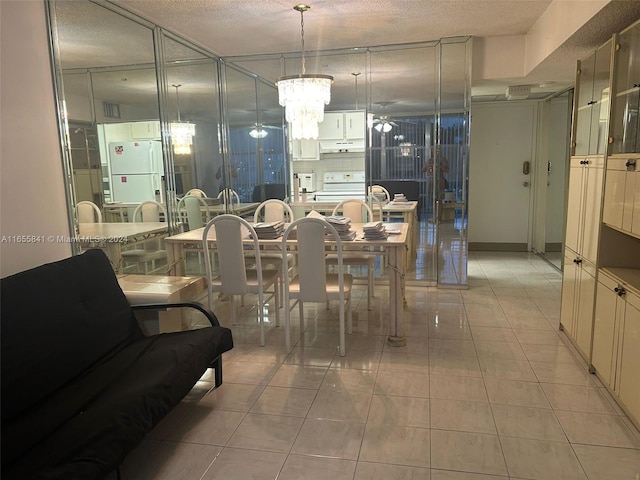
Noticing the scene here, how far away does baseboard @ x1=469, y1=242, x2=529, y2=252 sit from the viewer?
694 cm

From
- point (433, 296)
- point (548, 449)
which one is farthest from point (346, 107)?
point (548, 449)

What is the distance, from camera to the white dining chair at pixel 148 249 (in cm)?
371

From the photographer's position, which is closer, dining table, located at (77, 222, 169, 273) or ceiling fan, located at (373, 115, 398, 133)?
dining table, located at (77, 222, 169, 273)

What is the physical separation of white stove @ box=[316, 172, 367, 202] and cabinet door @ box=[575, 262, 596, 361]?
3.00 metres

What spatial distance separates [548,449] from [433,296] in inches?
102

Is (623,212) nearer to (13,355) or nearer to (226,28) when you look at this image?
(13,355)

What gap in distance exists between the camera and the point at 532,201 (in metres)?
6.79

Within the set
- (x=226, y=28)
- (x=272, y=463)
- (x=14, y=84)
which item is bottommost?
(x=272, y=463)

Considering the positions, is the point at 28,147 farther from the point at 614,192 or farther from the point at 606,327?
the point at 606,327

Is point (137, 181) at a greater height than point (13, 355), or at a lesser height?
greater

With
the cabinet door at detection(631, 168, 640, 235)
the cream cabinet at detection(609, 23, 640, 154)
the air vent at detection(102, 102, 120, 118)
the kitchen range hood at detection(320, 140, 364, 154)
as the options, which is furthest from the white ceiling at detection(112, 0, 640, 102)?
the kitchen range hood at detection(320, 140, 364, 154)

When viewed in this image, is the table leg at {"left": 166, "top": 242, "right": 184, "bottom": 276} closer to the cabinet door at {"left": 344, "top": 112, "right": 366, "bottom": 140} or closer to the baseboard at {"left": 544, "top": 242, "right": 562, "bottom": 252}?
the cabinet door at {"left": 344, "top": 112, "right": 366, "bottom": 140}

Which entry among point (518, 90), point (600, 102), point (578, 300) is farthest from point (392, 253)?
point (518, 90)

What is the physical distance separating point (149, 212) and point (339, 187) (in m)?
2.78
